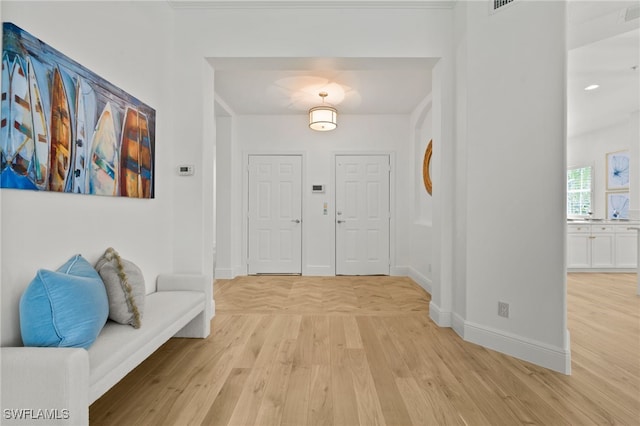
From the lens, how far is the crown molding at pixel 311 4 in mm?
2844

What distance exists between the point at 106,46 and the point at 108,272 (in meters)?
1.55

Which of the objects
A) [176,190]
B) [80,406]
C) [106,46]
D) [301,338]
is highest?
[106,46]

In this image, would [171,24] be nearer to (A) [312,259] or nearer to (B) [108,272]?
(B) [108,272]

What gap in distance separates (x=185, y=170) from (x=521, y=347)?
3.27m

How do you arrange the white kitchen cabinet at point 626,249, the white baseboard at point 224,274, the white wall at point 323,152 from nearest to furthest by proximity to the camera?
the white baseboard at point 224,274
the white wall at point 323,152
the white kitchen cabinet at point 626,249

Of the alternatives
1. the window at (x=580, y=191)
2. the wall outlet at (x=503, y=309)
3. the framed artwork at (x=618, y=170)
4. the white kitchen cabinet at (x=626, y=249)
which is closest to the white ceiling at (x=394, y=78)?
the framed artwork at (x=618, y=170)

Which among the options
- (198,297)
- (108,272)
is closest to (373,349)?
(198,297)

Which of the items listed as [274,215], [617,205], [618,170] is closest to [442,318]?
[274,215]

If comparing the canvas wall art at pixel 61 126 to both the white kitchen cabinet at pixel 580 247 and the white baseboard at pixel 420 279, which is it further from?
the white kitchen cabinet at pixel 580 247

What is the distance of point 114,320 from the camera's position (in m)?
1.81

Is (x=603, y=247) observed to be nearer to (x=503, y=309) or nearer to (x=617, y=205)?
(x=617, y=205)

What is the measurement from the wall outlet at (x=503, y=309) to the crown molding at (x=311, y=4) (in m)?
2.80

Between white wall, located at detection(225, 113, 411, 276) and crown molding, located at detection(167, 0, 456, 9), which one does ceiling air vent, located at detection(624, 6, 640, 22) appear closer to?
crown molding, located at detection(167, 0, 456, 9)

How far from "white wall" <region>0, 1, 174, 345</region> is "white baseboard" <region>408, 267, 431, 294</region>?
3.35 metres
